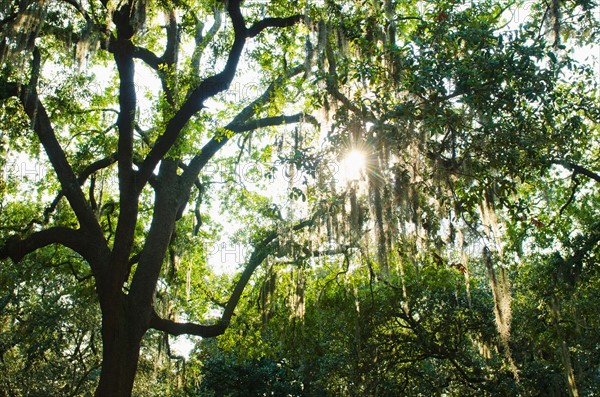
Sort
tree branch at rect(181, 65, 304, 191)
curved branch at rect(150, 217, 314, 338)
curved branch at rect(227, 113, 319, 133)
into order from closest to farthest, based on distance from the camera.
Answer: curved branch at rect(150, 217, 314, 338), tree branch at rect(181, 65, 304, 191), curved branch at rect(227, 113, 319, 133)

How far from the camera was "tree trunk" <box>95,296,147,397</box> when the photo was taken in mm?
6559

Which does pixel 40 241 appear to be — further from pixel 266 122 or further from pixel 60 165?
pixel 266 122

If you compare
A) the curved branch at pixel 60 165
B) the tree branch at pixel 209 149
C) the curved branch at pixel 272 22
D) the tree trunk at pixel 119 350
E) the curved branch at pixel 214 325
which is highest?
the curved branch at pixel 272 22

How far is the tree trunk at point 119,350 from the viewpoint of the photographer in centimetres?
656

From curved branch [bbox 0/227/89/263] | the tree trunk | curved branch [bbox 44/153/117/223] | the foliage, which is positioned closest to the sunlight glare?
the foliage

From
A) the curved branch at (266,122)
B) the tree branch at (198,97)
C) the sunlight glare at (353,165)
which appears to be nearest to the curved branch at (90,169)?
the tree branch at (198,97)

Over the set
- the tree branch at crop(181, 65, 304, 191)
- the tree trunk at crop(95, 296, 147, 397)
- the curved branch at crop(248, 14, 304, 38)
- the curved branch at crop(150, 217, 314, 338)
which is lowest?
the tree trunk at crop(95, 296, 147, 397)

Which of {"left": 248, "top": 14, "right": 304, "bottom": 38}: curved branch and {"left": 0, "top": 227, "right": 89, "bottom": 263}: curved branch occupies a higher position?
{"left": 248, "top": 14, "right": 304, "bottom": 38}: curved branch

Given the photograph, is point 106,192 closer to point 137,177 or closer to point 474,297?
point 137,177

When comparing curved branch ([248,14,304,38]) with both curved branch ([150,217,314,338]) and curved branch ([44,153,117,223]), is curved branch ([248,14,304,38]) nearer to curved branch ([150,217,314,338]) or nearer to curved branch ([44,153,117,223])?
curved branch ([150,217,314,338])

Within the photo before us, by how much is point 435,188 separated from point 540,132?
1.65 m

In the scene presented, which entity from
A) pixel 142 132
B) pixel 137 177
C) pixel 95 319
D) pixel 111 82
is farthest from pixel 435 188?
pixel 95 319

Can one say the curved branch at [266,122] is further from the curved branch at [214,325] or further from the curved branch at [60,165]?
the curved branch at [60,165]

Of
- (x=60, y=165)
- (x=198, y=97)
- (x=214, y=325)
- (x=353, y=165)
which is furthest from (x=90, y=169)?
(x=353, y=165)
